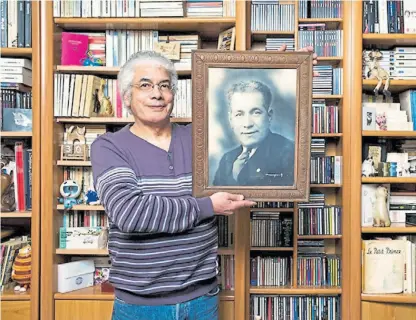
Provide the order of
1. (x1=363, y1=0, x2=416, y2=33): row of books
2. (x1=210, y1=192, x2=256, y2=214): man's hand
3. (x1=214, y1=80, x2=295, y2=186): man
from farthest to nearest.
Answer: (x1=363, y1=0, x2=416, y2=33): row of books, (x1=214, y1=80, x2=295, y2=186): man, (x1=210, y1=192, x2=256, y2=214): man's hand

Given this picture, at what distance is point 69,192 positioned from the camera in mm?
2502

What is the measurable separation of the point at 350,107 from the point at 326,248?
84 cm

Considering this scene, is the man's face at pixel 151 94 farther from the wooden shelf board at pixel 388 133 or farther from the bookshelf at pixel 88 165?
→ the wooden shelf board at pixel 388 133

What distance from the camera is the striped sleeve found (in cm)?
154

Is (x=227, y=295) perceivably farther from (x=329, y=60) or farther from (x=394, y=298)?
(x=329, y=60)

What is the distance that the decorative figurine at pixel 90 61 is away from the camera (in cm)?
253

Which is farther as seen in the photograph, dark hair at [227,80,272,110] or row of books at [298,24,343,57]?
row of books at [298,24,343,57]

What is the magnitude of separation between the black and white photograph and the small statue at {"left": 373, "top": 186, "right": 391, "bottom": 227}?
901 millimetres

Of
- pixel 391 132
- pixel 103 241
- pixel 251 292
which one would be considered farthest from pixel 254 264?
pixel 391 132

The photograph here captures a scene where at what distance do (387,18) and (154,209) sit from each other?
1.68m

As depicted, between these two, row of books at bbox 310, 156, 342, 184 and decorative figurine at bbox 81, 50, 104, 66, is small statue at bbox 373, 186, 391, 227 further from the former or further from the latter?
decorative figurine at bbox 81, 50, 104, 66

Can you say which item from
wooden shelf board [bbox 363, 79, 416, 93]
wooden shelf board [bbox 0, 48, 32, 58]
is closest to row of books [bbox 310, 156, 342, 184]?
wooden shelf board [bbox 363, 79, 416, 93]

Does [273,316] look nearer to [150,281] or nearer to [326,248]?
[326,248]

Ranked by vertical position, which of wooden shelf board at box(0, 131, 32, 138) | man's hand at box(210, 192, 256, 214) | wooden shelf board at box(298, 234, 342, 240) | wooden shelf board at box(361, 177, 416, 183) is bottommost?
wooden shelf board at box(298, 234, 342, 240)
